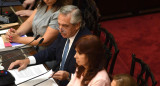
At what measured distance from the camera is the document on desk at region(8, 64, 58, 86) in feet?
6.16

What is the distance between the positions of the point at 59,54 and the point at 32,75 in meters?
0.40

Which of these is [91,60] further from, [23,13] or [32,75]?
[23,13]

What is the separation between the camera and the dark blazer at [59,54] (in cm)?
214

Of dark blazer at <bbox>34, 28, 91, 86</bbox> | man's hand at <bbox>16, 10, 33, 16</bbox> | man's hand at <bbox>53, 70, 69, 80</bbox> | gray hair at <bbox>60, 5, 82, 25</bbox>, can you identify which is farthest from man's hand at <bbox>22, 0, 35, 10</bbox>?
man's hand at <bbox>53, 70, 69, 80</bbox>

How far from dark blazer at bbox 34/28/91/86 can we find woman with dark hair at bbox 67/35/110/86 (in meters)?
0.36

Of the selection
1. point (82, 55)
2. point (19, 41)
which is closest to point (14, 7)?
point (19, 41)

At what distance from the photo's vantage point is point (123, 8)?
4.75 m

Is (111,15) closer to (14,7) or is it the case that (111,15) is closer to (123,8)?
(123,8)

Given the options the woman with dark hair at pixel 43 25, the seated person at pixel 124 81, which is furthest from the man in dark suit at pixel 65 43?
the seated person at pixel 124 81

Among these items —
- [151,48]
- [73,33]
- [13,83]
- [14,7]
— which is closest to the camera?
[13,83]

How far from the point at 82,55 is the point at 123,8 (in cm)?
323

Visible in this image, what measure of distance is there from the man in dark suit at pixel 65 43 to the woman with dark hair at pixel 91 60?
0.95ft

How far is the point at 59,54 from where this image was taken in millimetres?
2281

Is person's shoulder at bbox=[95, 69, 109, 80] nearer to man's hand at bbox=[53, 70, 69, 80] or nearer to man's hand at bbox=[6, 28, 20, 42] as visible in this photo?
man's hand at bbox=[53, 70, 69, 80]
